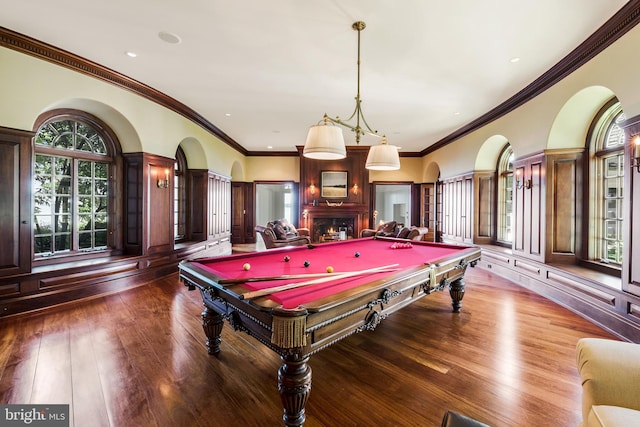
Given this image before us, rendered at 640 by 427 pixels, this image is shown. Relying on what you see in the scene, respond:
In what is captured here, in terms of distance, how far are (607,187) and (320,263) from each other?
163 inches

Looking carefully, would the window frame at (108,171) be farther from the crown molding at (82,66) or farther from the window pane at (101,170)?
the crown molding at (82,66)

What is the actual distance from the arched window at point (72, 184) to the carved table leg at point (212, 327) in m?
3.08

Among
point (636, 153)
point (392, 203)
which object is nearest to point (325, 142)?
point (636, 153)

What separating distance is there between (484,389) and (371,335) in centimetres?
109

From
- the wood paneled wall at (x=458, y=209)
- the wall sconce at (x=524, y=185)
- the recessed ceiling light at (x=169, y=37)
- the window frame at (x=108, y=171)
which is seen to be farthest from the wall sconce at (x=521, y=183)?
the window frame at (x=108, y=171)

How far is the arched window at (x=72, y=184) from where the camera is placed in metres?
3.86

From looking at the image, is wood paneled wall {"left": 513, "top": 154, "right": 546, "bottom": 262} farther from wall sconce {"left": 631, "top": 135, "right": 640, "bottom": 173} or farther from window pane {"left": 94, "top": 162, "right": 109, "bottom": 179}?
window pane {"left": 94, "top": 162, "right": 109, "bottom": 179}

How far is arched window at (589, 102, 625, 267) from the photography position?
3.60m

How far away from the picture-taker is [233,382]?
2.11 metres

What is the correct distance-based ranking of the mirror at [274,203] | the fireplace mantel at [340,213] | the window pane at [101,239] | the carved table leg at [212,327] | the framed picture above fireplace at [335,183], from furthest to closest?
the mirror at [274,203] → the framed picture above fireplace at [335,183] → the fireplace mantel at [340,213] → the window pane at [101,239] → the carved table leg at [212,327]

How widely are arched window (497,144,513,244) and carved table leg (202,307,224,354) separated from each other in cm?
596

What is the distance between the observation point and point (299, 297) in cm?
162

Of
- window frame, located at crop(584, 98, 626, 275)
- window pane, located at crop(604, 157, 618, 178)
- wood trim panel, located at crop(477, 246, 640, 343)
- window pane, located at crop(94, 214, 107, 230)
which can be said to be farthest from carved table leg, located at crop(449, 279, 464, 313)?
window pane, located at crop(94, 214, 107, 230)

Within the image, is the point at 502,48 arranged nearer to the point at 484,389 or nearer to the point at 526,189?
the point at 526,189
